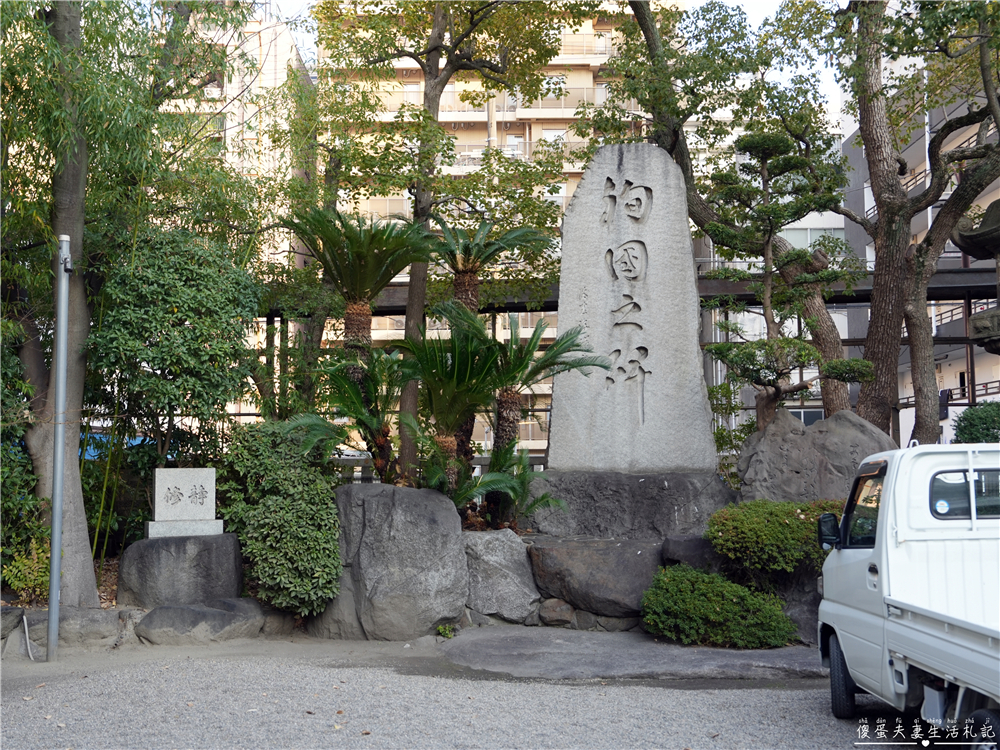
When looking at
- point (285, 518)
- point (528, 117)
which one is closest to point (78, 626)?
point (285, 518)

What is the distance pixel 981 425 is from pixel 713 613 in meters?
6.86

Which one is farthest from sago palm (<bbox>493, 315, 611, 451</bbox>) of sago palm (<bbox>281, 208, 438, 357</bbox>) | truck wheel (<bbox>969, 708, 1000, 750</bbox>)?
truck wheel (<bbox>969, 708, 1000, 750</bbox>)

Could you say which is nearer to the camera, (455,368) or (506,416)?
(455,368)

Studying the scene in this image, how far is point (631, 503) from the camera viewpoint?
10.0 meters

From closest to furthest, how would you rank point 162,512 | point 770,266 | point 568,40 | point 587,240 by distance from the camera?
point 162,512 < point 587,240 < point 770,266 < point 568,40

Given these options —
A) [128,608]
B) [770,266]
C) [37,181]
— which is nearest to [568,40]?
[770,266]

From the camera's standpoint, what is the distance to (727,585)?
838cm

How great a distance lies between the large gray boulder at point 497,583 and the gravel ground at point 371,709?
1419 mm

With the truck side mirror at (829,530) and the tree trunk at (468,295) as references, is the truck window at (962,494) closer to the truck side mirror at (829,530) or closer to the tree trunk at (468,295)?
the truck side mirror at (829,530)

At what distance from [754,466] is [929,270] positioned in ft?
16.7

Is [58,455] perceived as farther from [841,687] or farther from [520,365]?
[841,687]

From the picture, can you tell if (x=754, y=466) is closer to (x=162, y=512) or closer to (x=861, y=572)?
(x=861, y=572)

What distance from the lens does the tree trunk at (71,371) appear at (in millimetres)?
8906

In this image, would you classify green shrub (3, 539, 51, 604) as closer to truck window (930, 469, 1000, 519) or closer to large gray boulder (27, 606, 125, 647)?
large gray boulder (27, 606, 125, 647)
